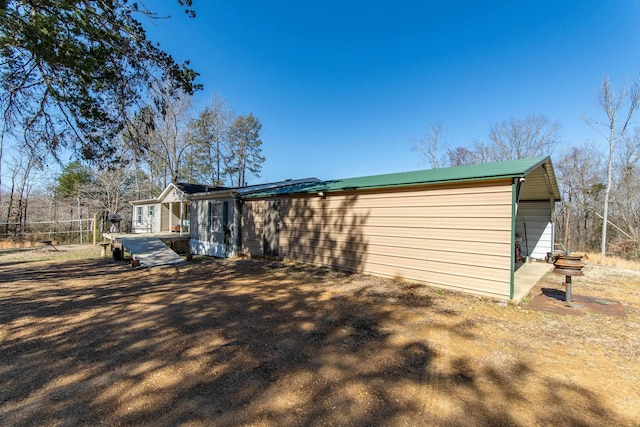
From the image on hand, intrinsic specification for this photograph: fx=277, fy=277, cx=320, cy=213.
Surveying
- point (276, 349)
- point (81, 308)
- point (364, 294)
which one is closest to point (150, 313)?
point (81, 308)

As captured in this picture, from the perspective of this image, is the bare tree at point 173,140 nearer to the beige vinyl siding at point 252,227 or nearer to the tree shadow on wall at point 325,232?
the beige vinyl siding at point 252,227

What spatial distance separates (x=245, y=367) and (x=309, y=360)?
68 cm

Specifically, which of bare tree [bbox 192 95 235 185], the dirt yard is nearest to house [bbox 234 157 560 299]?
the dirt yard

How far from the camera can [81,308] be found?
4.81 m

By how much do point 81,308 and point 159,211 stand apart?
580 inches

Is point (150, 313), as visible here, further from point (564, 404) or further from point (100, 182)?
point (100, 182)

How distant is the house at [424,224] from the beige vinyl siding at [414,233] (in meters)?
0.02

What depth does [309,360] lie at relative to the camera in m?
3.05

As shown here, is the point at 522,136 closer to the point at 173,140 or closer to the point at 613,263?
the point at 613,263

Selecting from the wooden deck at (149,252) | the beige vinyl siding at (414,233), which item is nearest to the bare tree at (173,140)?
the wooden deck at (149,252)

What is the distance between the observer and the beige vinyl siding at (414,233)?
210 inches

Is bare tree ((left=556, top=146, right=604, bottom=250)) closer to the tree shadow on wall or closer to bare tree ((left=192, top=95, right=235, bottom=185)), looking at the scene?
the tree shadow on wall

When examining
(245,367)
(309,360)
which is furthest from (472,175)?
(245,367)

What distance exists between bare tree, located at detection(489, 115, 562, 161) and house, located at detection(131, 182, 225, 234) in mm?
21356
